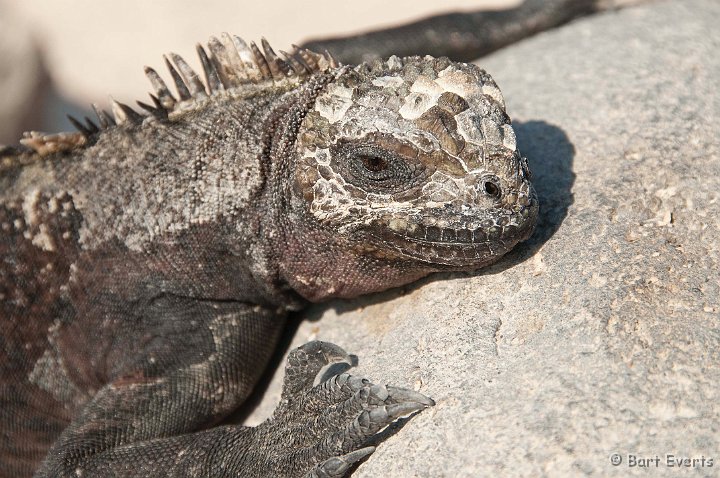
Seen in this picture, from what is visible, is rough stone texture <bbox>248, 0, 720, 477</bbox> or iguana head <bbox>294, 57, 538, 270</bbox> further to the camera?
iguana head <bbox>294, 57, 538, 270</bbox>

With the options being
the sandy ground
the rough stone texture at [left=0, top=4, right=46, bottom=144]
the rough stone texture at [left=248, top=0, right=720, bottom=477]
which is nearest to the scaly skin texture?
the rough stone texture at [left=248, top=0, right=720, bottom=477]

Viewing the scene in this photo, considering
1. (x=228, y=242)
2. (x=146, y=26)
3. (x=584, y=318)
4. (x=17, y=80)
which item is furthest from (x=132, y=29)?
(x=584, y=318)

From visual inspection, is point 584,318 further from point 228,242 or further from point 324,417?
point 228,242

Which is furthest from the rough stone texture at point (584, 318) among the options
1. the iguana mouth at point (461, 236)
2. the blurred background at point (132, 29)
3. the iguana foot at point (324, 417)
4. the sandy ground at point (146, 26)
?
the sandy ground at point (146, 26)

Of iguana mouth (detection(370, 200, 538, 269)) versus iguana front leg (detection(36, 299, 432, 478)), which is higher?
iguana mouth (detection(370, 200, 538, 269))

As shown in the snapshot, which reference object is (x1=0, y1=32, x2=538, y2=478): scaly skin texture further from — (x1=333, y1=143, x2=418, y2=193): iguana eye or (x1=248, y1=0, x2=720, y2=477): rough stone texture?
(x1=248, y1=0, x2=720, y2=477): rough stone texture

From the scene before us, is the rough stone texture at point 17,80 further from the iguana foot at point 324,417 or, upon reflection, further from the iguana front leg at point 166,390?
the iguana foot at point 324,417

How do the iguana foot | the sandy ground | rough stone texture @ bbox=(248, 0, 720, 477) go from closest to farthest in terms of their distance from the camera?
1. rough stone texture @ bbox=(248, 0, 720, 477)
2. the iguana foot
3. the sandy ground
